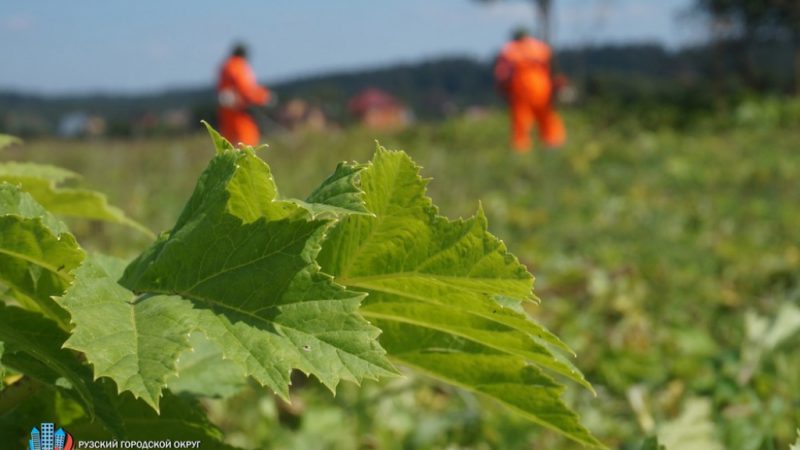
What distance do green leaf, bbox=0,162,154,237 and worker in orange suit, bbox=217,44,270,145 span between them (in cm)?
1455

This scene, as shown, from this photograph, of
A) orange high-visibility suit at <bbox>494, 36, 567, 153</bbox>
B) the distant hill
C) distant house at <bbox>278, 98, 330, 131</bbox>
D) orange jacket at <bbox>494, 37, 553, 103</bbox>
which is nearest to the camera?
orange high-visibility suit at <bbox>494, 36, 567, 153</bbox>

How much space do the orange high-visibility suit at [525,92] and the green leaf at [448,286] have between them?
13638 millimetres

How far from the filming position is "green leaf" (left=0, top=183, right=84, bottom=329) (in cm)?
68

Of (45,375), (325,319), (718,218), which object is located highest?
(718,218)

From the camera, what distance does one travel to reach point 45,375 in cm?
74

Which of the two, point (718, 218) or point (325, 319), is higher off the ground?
point (718, 218)

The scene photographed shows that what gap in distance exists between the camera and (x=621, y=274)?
14.5 feet

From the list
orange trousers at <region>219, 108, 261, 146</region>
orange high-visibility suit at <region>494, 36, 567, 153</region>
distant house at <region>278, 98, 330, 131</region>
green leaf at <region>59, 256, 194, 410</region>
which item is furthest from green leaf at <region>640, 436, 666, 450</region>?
distant house at <region>278, 98, 330, 131</region>

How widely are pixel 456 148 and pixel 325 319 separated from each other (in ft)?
53.6

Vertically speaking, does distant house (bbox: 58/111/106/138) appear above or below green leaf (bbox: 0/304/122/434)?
above

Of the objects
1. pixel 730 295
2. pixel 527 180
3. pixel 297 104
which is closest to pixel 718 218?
pixel 730 295

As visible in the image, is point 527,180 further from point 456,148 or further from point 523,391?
point 523,391

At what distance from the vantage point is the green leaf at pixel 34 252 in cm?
68

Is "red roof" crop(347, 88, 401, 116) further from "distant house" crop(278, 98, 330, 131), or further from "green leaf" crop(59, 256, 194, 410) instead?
"green leaf" crop(59, 256, 194, 410)
